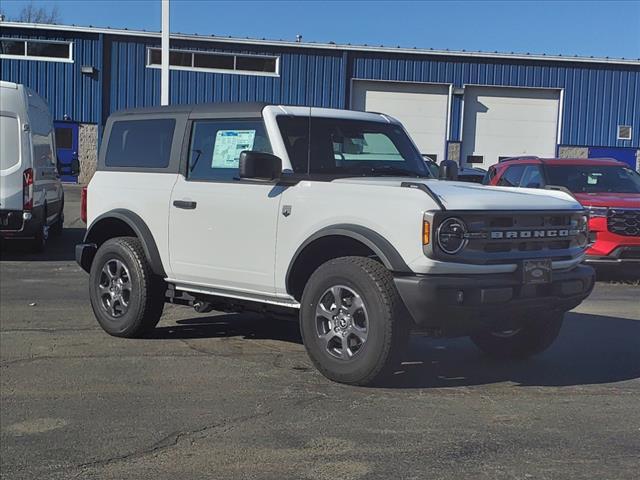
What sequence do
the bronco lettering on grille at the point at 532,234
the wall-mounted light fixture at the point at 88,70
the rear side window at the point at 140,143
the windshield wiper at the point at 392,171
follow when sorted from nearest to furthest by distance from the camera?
the bronco lettering on grille at the point at 532,234 → the windshield wiper at the point at 392,171 → the rear side window at the point at 140,143 → the wall-mounted light fixture at the point at 88,70

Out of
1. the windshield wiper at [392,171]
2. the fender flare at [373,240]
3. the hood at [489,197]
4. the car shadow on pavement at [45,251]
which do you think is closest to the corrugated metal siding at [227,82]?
the car shadow on pavement at [45,251]

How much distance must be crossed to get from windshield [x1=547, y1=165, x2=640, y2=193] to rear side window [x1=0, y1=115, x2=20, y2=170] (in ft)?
27.0

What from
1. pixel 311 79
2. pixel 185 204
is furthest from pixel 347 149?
pixel 311 79

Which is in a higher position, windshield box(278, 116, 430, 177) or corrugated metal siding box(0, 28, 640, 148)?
corrugated metal siding box(0, 28, 640, 148)

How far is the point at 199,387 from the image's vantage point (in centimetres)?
539

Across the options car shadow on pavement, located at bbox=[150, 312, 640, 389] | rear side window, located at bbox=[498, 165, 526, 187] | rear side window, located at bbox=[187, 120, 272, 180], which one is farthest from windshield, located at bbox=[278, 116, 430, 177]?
rear side window, located at bbox=[498, 165, 526, 187]

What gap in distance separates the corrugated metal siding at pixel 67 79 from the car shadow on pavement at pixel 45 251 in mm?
14309

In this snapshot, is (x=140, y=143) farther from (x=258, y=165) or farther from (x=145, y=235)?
(x=258, y=165)

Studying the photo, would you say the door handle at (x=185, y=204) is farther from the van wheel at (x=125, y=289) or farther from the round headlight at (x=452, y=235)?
the round headlight at (x=452, y=235)

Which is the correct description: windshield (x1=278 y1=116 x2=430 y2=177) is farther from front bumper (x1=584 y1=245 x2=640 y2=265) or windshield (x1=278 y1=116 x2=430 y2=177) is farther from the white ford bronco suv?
front bumper (x1=584 y1=245 x2=640 y2=265)

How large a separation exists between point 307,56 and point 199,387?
26.0 m

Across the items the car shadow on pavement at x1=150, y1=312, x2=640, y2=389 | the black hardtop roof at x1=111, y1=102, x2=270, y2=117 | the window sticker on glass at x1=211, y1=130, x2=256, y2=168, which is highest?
the black hardtop roof at x1=111, y1=102, x2=270, y2=117

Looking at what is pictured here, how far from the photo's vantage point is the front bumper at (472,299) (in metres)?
4.81

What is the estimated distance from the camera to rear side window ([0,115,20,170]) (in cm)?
1188
